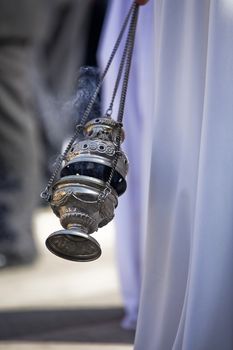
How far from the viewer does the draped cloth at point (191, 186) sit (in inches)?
68.3

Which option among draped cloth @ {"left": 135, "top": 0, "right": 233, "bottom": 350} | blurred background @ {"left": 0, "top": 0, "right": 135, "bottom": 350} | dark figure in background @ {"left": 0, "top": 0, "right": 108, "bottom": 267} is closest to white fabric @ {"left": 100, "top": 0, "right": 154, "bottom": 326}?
blurred background @ {"left": 0, "top": 0, "right": 135, "bottom": 350}

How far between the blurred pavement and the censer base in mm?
737

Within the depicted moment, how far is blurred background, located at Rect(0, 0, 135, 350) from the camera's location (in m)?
2.74

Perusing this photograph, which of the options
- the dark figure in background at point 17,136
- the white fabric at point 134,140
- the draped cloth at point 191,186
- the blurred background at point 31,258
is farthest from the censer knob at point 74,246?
the dark figure in background at point 17,136

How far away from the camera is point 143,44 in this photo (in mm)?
2549

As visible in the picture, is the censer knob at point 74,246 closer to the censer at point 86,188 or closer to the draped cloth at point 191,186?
the censer at point 86,188

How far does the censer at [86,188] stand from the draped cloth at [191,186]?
154mm

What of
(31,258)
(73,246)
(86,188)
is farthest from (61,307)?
(86,188)

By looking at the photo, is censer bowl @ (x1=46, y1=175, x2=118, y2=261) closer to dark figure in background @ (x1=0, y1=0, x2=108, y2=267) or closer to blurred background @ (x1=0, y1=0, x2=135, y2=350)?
blurred background @ (x1=0, y1=0, x2=135, y2=350)

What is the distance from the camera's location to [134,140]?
2.74 meters

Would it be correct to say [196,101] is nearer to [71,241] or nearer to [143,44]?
[71,241]

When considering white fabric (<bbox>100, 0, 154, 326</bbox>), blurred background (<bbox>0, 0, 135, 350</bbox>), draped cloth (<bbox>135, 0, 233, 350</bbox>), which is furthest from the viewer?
blurred background (<bbox>0, 0, 135, 350</bbox>)

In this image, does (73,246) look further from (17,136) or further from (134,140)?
(17,136)

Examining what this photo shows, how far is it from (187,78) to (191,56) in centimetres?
6
